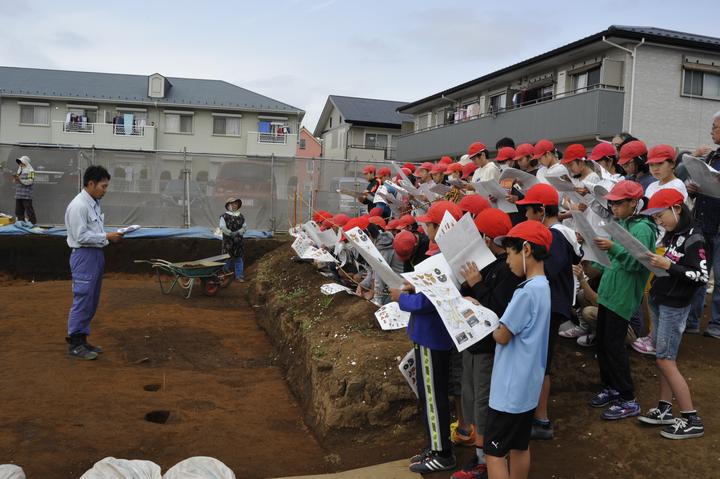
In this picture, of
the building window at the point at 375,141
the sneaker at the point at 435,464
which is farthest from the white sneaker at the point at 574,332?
the building window at the point at 375,141

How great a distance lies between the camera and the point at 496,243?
364cm

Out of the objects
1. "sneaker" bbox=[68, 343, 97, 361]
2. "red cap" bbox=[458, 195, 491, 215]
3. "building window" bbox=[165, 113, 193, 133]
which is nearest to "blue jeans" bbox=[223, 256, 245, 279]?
"sneaker" bbox=[68, 343, 97, 361]

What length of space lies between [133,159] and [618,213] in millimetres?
13707

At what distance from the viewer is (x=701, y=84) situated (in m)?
18.7

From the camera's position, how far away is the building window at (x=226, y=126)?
1357 inches

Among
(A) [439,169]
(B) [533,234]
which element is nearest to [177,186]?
(A) [439,169]

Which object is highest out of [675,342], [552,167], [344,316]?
[552,167]

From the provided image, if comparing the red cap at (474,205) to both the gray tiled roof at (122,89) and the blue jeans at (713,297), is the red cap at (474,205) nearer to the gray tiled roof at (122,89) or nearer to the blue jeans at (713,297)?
the blue jeans at (713,297)

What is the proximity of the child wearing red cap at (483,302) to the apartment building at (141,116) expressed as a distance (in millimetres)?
30944

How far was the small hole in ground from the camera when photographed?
5.41 metres

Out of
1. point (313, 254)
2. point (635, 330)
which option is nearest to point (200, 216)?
point (313, 254)

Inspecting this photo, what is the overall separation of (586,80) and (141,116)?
80.8ft

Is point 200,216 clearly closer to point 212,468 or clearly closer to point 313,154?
point 212,468

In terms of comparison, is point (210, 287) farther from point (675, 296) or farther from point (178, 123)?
point (178, 123)
